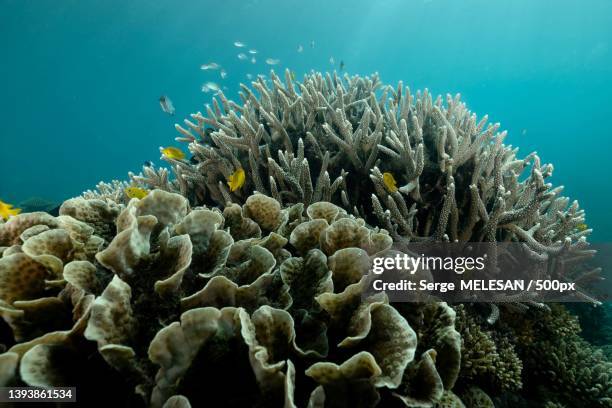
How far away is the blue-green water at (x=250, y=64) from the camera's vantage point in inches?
2458

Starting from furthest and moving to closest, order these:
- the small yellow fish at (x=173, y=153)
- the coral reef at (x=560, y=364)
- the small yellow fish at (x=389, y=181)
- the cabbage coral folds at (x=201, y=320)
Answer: the small yellow fish at (x=173, y=153)
the small yellow fish at (x=389, y=181)
the coral reef at (x=560, y=364)
the cabbage coral folds at (x=201, y=320)

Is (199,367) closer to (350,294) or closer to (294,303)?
(294,303)

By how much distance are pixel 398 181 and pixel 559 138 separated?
107 metres

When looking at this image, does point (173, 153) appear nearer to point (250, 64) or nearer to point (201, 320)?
point (201, 320)

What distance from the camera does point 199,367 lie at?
1.24m

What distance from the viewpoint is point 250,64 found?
8975cm

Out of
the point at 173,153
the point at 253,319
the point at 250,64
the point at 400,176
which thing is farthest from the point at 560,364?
the point at 250,64

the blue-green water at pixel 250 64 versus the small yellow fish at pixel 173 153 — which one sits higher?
the blue-green water at pixel 250 64

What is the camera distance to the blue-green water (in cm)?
6244

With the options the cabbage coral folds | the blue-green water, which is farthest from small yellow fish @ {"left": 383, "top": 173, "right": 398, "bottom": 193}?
the blue-green water

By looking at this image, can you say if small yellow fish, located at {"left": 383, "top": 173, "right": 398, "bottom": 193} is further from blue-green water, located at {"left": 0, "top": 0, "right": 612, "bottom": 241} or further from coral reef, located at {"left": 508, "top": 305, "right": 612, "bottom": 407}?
blue-green water, located at {"left": 0, "top": 0, "right": 612, "bottom": 241}

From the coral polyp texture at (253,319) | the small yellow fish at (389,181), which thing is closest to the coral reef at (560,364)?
the coral polyp texture at (253,319)

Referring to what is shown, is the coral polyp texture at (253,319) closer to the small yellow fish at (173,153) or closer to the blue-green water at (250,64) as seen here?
the small yellow fish at (173,153)

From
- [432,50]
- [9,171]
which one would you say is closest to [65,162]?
[9,171]
